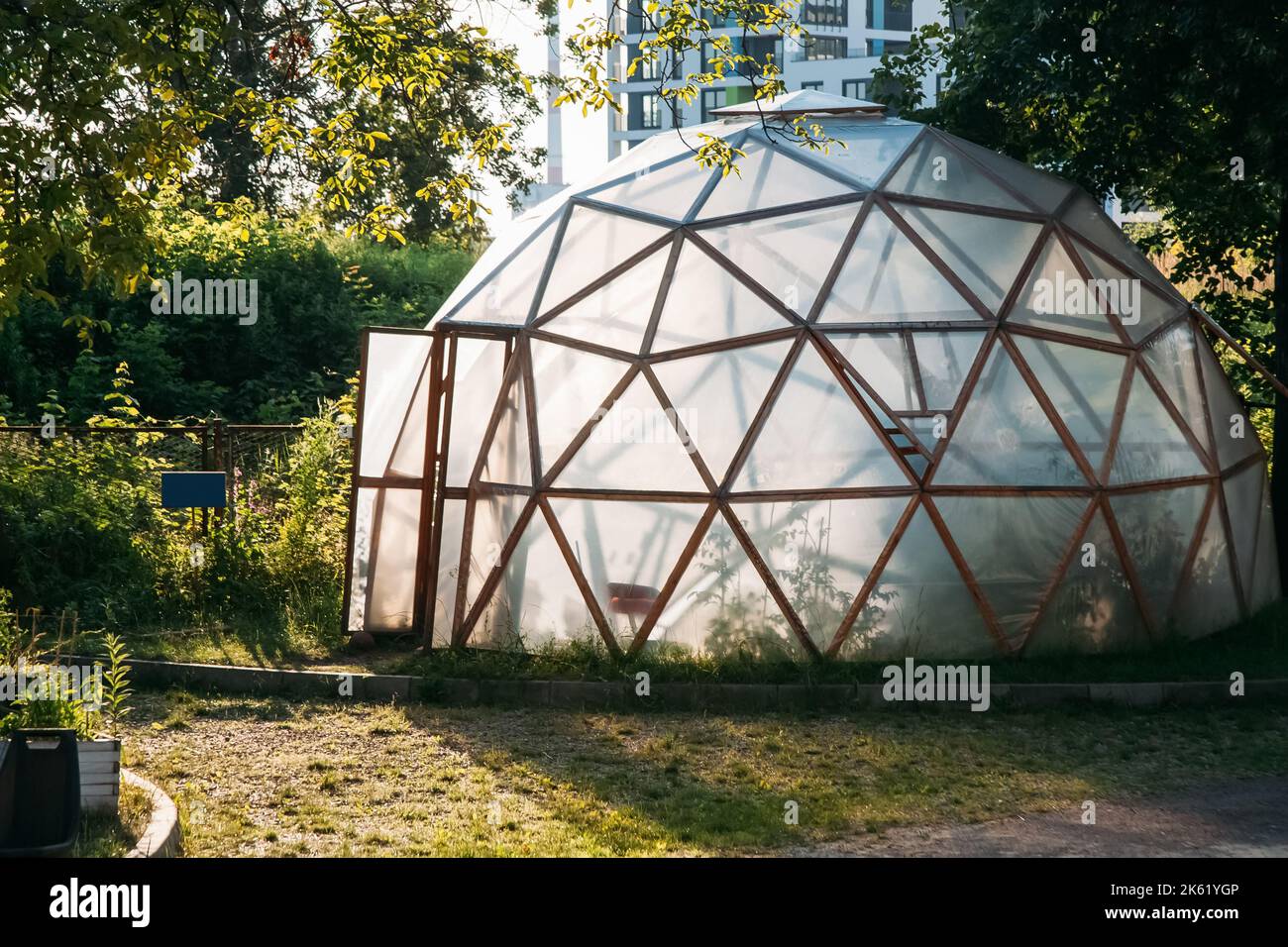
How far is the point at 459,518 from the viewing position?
11.4 m

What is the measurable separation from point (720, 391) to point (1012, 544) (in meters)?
2.49

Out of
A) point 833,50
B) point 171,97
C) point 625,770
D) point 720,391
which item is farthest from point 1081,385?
point 833,50

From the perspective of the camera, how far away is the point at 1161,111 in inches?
524

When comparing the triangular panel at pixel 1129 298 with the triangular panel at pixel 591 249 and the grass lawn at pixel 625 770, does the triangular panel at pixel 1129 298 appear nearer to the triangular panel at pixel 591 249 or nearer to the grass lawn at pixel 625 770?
the grass lawn at pixel 625 770

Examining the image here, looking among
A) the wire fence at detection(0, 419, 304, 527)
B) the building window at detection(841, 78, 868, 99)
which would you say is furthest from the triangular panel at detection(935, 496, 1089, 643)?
the building window at detection(841, 78, 868, 99)

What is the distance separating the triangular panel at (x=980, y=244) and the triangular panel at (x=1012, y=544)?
5.43 feet

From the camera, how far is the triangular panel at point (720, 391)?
34.3 ft

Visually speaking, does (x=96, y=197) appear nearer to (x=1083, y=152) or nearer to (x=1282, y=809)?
(x=1282, y=809)

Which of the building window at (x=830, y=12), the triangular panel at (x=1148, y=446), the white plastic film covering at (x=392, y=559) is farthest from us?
the building window at (x=830, y=12)

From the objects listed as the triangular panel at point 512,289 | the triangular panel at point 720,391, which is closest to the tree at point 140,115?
the triangular panel at point 512,289

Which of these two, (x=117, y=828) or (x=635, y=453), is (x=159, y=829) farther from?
(x=635, y=453)

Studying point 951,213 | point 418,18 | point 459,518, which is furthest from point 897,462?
point 418,18

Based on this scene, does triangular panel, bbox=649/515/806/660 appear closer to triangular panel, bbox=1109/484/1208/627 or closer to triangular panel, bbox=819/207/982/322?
triangular panel, bbox=819/207/982/322
